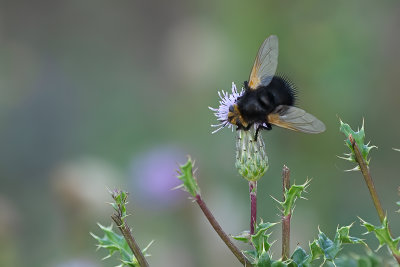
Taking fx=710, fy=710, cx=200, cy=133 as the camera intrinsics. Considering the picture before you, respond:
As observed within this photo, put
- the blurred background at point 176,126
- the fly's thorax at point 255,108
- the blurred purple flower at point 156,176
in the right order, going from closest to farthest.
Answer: the fly's thorax at point 255,108
the blurred background at point 176,126
the blurred purple flower at point 156,176

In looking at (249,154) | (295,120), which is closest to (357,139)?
(295,120)

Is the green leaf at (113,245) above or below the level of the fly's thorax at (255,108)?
below

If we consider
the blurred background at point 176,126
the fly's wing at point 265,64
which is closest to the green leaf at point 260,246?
the fly's wing at point 265,64

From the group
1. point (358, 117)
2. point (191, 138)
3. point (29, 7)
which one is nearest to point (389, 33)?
point (358, 117)

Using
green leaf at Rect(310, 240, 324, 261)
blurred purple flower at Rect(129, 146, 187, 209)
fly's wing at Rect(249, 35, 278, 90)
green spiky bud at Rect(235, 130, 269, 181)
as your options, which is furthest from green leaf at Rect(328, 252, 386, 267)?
blurred purple flower at Rect(129, 146, 187, 209)

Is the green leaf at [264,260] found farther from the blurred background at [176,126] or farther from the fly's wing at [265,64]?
the blurred background at [176,126]

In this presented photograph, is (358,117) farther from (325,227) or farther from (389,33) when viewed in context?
(389,33)
